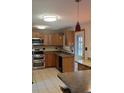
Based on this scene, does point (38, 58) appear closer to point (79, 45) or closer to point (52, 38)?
point (52, 38)

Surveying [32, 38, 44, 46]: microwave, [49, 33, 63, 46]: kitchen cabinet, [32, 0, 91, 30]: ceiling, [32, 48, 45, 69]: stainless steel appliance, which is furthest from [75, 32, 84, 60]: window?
[32, 38, 44, 46]: microwave

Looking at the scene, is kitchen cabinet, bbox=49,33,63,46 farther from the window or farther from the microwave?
the window

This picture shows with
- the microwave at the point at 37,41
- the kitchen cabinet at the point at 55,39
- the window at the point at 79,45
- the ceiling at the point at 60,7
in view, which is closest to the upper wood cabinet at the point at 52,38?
the kitchen cabinet at the point at 55,39

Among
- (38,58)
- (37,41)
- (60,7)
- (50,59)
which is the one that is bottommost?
(50,59)

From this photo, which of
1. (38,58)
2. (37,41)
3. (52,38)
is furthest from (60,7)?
(52,38)

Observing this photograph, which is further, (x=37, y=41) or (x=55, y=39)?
(x=55, y=39)

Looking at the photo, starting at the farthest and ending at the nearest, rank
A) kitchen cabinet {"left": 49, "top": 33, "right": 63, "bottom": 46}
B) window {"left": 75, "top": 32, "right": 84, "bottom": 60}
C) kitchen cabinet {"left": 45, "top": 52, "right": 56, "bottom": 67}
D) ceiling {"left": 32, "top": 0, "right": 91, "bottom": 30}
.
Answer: kitchen cabinet {"left": 49, "top": 33, "right": 63, "bottom": 46} → kitchen cabinet {"left": 45, "top": 52, "right": 56, "bottom": 67} → window {"left": 75, "top": 32, "right": 84, "bottom": 60} → ceiling {"left": 32, "top": 0, "right": 91, "bottom": 30}

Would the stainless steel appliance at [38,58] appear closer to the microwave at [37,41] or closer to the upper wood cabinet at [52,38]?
the microwave at [37,41]

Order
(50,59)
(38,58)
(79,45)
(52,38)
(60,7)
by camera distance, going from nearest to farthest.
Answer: (60,7), (79,45), (38,58), (50,59), (52,38)
